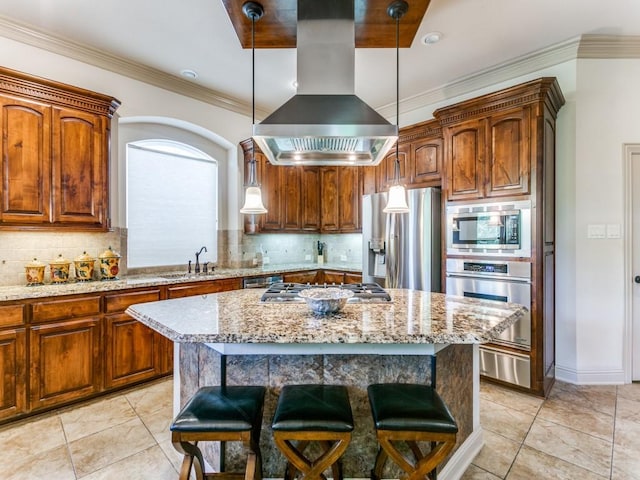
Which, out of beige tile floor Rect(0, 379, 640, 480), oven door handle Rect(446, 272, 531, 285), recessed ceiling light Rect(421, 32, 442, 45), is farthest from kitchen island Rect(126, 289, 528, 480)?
recessed ceiling light Rect(421, 32, 442, 45)

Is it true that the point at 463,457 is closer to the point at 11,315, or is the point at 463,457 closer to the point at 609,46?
the point at 11,315

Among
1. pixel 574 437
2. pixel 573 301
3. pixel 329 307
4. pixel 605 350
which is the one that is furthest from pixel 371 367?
pixel 605 350

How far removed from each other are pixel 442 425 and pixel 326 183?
3.86m

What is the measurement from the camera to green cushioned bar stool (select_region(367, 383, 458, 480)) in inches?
50.4

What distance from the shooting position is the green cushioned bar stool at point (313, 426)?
1285 mm

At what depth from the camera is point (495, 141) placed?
293 centimetres

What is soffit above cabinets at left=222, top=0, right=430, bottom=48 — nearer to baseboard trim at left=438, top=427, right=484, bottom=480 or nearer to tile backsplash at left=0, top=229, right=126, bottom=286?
tile backsplash at left=0, top=229, right=126, bottom=286

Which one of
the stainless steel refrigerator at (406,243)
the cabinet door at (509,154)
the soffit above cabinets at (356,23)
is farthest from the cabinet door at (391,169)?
the soffit above cabinets at (356,23)

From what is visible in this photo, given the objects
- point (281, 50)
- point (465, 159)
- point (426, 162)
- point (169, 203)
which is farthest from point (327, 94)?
point (169, 203)

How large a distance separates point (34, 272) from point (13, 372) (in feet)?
2.68

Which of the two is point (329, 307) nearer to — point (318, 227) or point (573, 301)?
point (573, 301)

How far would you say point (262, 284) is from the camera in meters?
3.80

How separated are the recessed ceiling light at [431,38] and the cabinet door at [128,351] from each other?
3.63m

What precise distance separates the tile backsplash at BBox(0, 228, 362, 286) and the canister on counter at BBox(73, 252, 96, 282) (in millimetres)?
170
